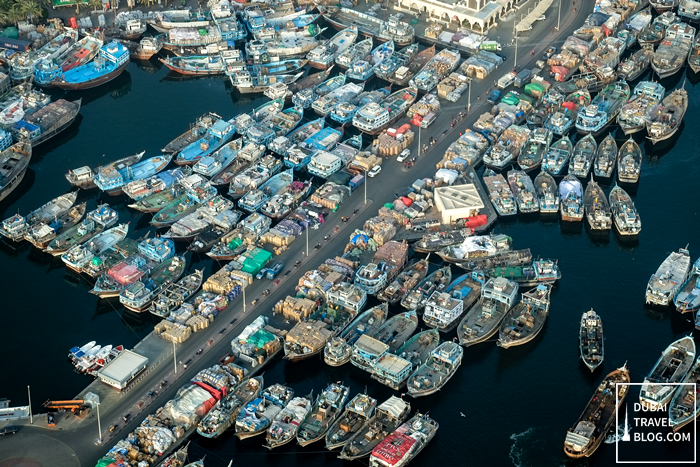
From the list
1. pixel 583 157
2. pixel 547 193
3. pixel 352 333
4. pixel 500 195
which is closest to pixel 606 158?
pixel 583 157

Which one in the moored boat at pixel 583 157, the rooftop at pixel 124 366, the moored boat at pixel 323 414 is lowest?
the moored boat at pixel 323 414

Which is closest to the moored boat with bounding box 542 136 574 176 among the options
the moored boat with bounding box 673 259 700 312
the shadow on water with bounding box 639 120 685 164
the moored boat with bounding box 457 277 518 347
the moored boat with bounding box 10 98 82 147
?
the shadow on water with bounding box 639 120 685 164

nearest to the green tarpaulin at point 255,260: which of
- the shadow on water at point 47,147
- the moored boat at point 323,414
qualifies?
the moored boat at point 323,414

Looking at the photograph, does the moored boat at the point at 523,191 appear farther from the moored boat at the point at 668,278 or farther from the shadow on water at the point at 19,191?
the shadow on water at the point at 19,191

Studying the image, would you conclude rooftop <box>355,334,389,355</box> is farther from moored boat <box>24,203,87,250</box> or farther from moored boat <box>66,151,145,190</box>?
moored boat <box>66,151,145,190</box>

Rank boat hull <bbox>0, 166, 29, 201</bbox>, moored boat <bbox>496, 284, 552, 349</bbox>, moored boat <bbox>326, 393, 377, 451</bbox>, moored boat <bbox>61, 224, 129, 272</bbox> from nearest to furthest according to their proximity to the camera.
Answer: moored boat <bbox>326, 393, 377, 451</bbox> < moored boat <bbox>496, 284, 552, 349</bbox> < moored boat <bbox>61, 224, 129, 272</bbox> < boat hull <bbox>0, 166, 29, 201</bbox>

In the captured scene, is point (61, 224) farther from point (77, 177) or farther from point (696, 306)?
point (696, 306)

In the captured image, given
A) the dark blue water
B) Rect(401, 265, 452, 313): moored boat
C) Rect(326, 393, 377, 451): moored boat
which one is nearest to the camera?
Rect(326, 393, 377, 451): moored boat

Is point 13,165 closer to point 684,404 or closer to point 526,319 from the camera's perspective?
point 526,319
